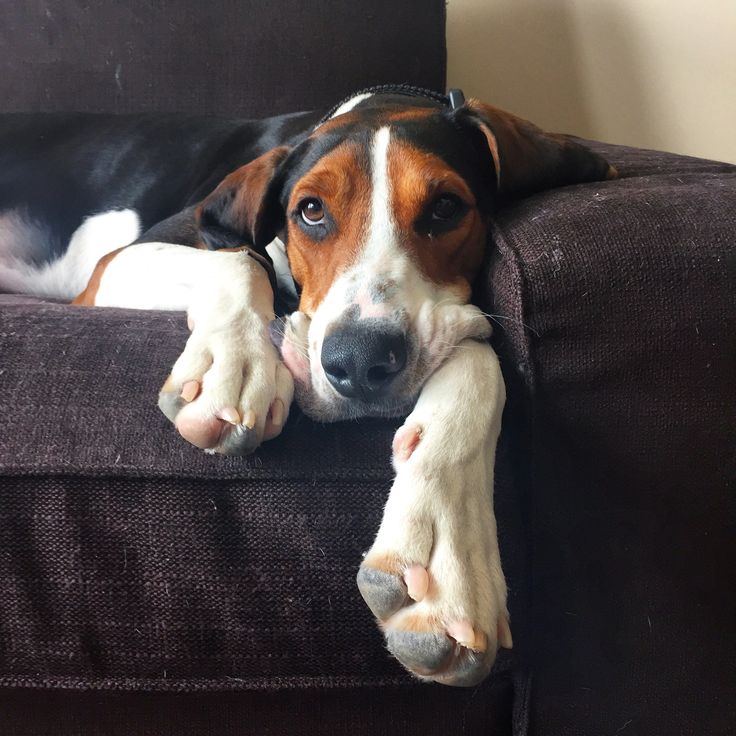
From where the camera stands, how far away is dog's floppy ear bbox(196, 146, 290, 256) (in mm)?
1505

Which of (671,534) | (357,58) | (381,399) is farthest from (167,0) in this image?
(671,534)

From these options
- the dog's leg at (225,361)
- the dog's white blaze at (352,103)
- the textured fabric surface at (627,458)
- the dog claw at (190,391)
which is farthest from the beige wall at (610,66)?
the dog claw at (190,391)

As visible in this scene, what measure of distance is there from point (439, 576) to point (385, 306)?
404 mm

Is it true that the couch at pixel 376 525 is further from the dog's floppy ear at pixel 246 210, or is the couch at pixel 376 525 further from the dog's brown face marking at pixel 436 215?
the dog's floppy ear at pixel 246 210

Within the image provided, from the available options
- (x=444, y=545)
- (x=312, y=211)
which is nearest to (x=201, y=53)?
(x=312, y=211)

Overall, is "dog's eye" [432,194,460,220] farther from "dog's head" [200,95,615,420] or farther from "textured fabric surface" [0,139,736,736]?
"textured fabric surface" [0,139,736,736]

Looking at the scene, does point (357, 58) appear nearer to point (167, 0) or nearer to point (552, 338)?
point (167, 0)

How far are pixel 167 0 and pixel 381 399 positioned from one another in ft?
6.52

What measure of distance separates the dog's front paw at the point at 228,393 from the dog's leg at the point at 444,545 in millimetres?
187

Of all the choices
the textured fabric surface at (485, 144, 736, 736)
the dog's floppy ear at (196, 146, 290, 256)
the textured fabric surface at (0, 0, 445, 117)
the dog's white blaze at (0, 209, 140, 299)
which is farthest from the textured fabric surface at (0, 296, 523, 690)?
the textured fabric surface at (0, 0, 445, 117)

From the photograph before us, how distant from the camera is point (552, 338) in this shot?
100 cm

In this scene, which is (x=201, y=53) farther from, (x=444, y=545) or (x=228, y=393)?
(x=444, y=545)

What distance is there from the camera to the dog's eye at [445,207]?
1261mm

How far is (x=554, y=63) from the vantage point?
2.93 metres
